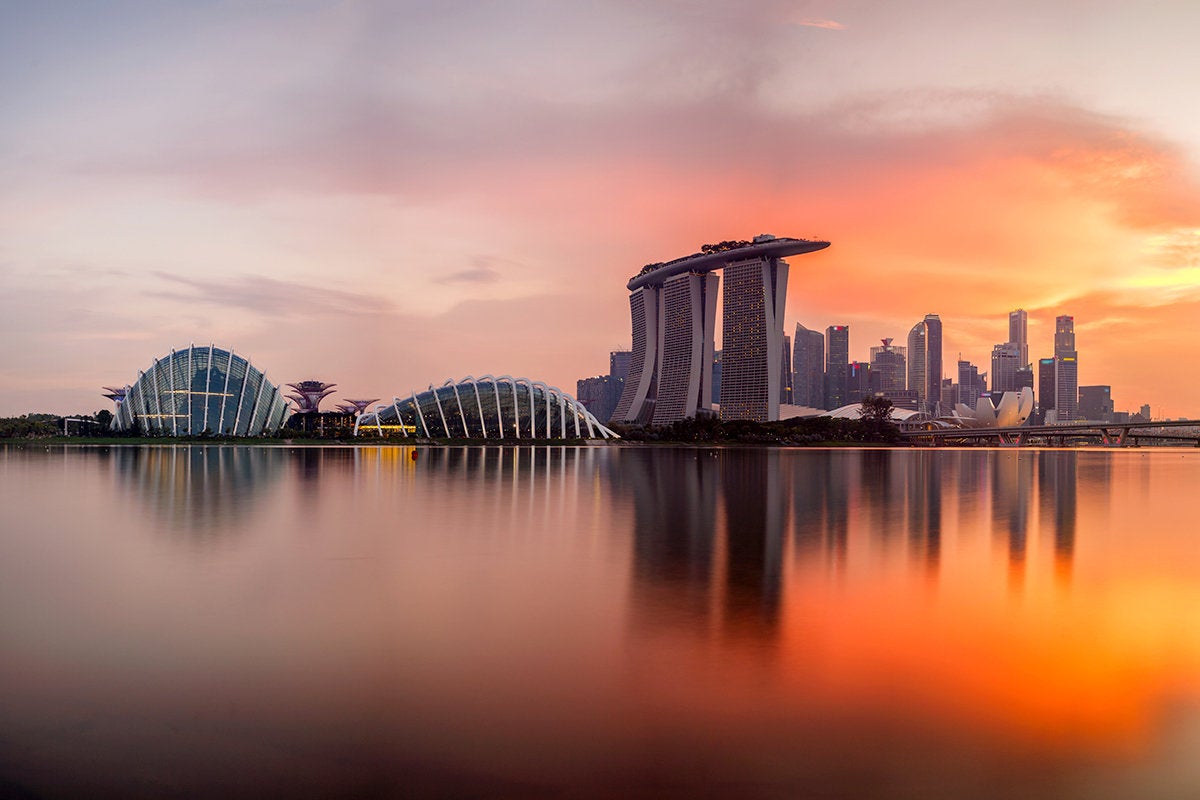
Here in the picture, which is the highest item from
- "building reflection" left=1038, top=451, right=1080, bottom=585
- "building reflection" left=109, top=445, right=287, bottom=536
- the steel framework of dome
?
the steel framework of dome

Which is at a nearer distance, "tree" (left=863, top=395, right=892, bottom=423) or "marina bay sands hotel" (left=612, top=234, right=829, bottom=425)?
"tree" (left=863, top=395, right=892, bottom=423)

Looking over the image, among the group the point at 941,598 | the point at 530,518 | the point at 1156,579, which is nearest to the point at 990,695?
the point at 941,598

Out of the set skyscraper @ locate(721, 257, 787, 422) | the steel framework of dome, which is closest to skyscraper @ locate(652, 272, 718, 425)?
skyscraper @ locate(721, 257, 787, 422)

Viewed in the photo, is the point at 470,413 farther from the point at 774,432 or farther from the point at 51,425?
the point at 51,425

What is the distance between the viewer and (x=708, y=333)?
17725 centimetres

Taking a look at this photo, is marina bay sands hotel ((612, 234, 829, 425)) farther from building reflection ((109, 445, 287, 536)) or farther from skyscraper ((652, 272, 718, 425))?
building reflection ((109, 445, 287, 536))

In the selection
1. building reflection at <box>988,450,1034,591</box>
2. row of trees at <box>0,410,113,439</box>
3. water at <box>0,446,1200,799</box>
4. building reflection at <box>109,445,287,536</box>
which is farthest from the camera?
row of trees at <box>0,410,113,439</box>

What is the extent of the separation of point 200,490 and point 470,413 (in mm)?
80935

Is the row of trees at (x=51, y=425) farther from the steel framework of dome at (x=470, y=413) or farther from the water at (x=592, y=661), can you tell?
the water at (x=592, y=661)

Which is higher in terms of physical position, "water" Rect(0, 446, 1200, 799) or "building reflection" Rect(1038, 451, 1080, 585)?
"water" Rect(0, 446, 1200, 799)

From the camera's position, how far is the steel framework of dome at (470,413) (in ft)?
364

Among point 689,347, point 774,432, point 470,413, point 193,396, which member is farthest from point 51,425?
point 689,347

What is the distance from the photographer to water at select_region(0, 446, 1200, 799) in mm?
6414

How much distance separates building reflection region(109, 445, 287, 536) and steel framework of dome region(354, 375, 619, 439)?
2388 inches
